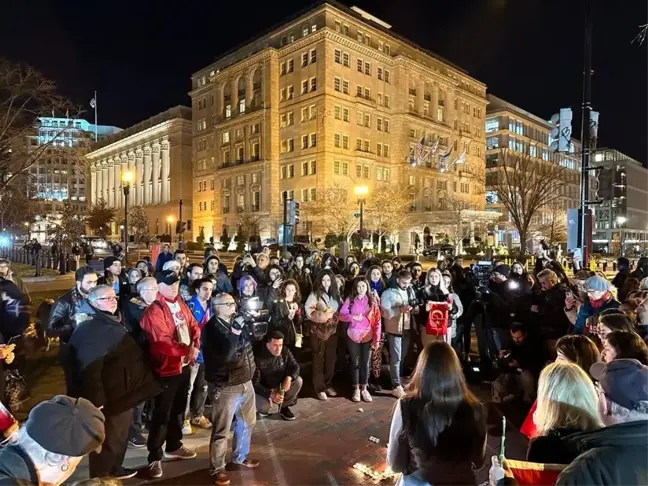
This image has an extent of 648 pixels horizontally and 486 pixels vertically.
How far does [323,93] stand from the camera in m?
60.2

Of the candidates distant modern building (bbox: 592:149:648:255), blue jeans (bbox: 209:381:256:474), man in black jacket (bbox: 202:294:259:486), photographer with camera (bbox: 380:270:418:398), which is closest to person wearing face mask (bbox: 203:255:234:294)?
photographer with camera (bbox: 380:270:418:398)

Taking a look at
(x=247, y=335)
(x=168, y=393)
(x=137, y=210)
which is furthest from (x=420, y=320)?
(x=137, y=210)

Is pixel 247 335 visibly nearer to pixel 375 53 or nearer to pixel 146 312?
pixel 146 312

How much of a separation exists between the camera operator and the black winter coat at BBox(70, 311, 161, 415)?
5123 mm

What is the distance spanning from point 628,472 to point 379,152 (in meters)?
67.4

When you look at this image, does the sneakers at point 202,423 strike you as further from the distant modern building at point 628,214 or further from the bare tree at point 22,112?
the distant modern building at point 628,214

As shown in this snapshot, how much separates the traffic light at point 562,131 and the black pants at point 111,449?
11129 millimetres

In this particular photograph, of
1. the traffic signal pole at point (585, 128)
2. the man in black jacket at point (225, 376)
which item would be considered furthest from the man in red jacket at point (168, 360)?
the traffic signal pole at point (585, 128)

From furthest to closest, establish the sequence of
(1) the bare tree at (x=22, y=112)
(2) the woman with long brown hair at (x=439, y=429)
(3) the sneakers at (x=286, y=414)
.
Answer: (1) the bare tree at (x=22, y=112), (3) the sneakers at (x=286, y=414), (2) the woman with long brown hair at (x=439, y=429)

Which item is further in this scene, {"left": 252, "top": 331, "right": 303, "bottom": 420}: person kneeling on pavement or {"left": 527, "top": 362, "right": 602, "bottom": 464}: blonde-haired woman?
{"left": 252, "top": 331, "right": 303, "bottom": 420}: person kneeling on pavement

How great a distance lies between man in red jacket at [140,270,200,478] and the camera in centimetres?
482

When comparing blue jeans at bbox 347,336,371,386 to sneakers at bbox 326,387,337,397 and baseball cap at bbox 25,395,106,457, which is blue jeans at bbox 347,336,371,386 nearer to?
sneakers at bbox 326,387,337,397

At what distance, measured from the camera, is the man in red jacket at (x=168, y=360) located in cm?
482

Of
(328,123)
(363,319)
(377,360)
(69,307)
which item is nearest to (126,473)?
(69,307)
